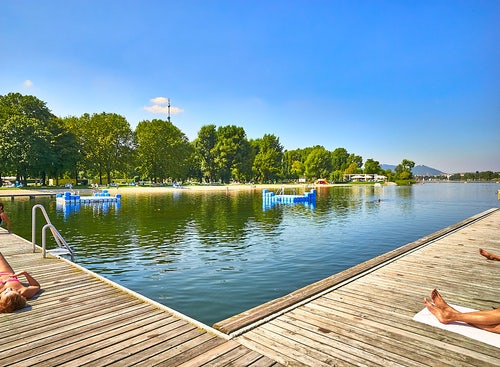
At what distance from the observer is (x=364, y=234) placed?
62.3ft

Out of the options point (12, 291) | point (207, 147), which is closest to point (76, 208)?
point (12, 291)

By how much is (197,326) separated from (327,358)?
2.02m

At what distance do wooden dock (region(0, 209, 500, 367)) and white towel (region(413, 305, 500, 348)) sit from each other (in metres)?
0.14

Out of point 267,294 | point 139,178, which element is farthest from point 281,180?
point 267,294

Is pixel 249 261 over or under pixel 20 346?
under

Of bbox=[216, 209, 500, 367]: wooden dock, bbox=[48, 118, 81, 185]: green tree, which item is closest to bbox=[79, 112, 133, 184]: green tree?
bbox=[48, 118, 81, 185]: green tree

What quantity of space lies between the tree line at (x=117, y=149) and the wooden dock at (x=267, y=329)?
60.4 meters

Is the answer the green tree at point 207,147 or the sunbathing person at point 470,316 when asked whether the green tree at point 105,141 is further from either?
the sunbathing person at point 470,316

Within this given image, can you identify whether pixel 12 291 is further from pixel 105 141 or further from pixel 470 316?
pixel 105 141

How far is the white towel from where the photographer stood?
4539 millimetres

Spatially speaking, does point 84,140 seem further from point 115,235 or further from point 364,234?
point 364,234

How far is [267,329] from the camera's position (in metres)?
4.95

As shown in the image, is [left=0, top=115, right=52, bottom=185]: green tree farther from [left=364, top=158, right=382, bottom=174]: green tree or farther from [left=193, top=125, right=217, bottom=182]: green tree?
[left=364, top=158, right=382, bottom=174]: green tree

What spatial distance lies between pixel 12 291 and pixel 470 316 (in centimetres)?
766
